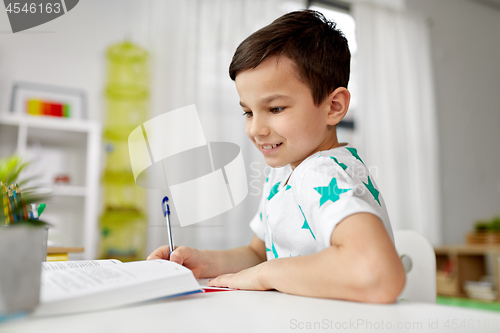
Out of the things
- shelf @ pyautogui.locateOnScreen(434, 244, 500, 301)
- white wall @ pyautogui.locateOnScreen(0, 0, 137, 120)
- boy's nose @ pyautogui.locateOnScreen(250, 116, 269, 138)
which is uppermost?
white wall @ pyautogui.locateOnScreen(0, 0, 137, 120)

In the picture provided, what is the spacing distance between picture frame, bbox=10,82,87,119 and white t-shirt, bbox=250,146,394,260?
88.6 inches

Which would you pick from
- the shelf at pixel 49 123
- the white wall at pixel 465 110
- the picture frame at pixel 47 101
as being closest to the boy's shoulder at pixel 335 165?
the shelf at pixel 49 123

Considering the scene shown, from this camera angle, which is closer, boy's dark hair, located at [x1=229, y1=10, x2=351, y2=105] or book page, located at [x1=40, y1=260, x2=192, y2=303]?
book page, located at [x1=40, y1=260, x2=192, y2=303]

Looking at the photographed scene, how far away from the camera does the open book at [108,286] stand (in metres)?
0.35

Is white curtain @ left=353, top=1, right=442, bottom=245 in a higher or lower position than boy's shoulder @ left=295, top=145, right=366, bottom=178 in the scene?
higher

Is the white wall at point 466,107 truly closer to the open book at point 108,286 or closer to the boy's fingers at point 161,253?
the boy's fingers at point 161,253

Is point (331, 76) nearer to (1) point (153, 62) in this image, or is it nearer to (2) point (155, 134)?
(2) point (155, 134)

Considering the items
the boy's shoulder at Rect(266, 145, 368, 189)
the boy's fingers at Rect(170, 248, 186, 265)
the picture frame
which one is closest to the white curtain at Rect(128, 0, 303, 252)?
the picture frame

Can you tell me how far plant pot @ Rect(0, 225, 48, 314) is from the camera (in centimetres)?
30

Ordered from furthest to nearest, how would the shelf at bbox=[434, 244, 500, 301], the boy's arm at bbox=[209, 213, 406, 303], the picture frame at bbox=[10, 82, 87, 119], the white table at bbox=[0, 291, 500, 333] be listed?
1. the shelf at bbox=[434, 244, 500, 301]
2. the picture frame at bbox=[10, 82, 87, 119]
3. the boy's arm at bbox=[209, 213, 406, 303]
4. the white table at bbox=[0, 291, 500, 333]

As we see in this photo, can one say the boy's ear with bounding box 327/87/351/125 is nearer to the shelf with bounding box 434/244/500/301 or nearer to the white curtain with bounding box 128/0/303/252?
the white curtain with bounding box 128/0/303/252

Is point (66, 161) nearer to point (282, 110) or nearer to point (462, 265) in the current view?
point (282, 110)

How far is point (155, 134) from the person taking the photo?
102 inches

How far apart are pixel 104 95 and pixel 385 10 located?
2519mm
